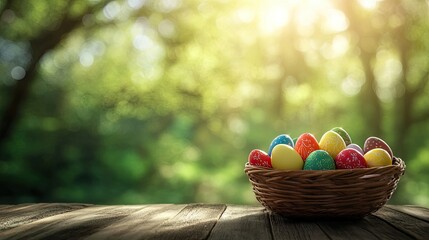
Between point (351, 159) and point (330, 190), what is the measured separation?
0.21 m

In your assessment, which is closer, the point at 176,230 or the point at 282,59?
the point at 176,230

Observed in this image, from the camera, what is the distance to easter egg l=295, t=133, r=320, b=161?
1831mm

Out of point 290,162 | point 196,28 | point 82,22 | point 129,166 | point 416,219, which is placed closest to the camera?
point 416,219

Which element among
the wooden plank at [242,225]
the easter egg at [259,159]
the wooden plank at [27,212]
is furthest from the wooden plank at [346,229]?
the wooden plank at [27,212]

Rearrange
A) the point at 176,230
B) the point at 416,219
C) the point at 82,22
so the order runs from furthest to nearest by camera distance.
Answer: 1. the point at 82,22
2. the point at 416,219
3. the point at 176,230

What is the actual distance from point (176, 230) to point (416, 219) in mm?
750

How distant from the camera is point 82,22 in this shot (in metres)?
7.04

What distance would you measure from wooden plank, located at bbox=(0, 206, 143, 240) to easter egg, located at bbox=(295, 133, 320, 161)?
0.60 metres

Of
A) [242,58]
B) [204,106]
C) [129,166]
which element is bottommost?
[129,166]

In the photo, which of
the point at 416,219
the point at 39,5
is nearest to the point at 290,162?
the point at 416,219

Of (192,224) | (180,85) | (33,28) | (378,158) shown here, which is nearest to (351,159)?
(378,158)

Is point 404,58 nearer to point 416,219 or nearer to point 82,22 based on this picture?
point 82,22

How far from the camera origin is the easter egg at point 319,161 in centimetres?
170

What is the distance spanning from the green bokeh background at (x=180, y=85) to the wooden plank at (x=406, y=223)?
539cm
